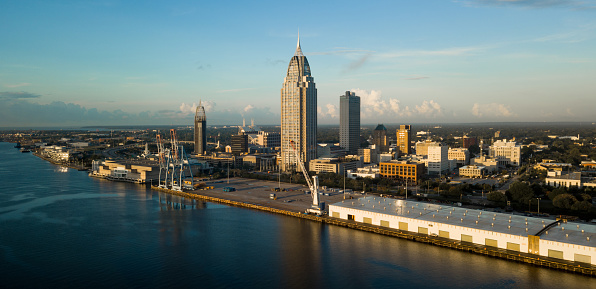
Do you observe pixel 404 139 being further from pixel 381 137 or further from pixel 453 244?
pixel 453 244

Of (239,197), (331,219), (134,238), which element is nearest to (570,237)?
(331,219)

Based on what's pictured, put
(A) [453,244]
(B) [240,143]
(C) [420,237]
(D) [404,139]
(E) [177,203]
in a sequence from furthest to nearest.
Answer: (D) [404,139]
(B) [240,143]
(E) [177,203]
(C) [420,237]
(A) [453,244]

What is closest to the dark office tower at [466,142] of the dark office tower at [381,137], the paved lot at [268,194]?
the dark office tower at [381,137]

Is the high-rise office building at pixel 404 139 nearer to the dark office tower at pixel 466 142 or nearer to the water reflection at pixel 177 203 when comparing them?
the dark office tower at pixel 466 142

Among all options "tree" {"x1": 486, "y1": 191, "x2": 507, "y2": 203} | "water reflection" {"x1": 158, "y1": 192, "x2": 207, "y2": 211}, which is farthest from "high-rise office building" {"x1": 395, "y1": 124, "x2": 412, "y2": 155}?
"water reflection" {"x1": 158, "y1": 192, "x2": 207, "y2": 211}

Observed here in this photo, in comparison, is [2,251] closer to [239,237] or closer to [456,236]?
[239,237]

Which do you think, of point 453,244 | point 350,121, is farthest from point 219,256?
point 350,121
